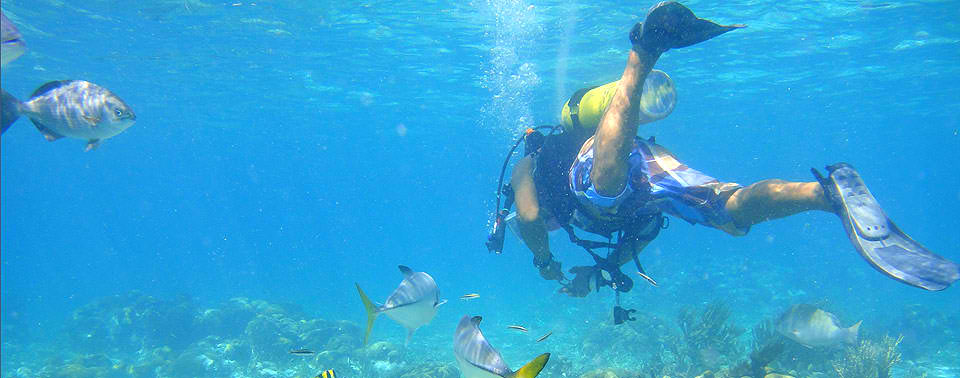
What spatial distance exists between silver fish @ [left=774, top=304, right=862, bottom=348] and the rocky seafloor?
1.27ft

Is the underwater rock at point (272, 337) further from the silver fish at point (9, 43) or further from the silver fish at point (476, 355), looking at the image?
the silver fish at point (9, 43)

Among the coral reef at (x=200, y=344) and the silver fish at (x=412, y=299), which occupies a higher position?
the silver fish at (x=412, y=299)

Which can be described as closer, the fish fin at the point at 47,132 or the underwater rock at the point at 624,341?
the fish fin at the point at 47,132

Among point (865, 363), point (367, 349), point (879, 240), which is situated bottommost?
point (367, 349)

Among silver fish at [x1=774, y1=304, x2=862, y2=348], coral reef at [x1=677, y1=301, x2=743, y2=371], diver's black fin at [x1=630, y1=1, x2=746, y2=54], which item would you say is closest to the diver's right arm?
diver's black fin at [x1=630, y1=1, x2=746, y2=54]

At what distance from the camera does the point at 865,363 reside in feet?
29.1

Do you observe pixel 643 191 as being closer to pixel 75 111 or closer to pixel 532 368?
pixel 532 368

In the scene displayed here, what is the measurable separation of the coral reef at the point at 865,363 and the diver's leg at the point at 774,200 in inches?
288

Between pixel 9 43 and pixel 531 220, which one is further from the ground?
pixel 9 43

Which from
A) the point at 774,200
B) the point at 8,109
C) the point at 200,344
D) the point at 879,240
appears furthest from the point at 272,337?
the point at 879,240

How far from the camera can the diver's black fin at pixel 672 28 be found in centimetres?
339

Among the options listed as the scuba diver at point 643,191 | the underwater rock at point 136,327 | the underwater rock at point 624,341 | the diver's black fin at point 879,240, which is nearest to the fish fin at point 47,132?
the scuba diver at point 643,191

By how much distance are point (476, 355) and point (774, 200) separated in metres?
2.57

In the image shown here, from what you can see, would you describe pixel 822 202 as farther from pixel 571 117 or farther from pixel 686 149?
pixel 686 149
